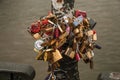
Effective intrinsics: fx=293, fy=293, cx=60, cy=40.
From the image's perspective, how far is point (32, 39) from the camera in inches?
234

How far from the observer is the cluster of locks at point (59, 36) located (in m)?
1.99

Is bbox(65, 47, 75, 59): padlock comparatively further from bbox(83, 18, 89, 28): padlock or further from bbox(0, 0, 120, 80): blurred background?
bbox(0, 0, 120, 80): blurred background

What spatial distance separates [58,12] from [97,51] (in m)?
3.55

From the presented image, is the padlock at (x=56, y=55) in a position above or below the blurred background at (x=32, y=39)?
above

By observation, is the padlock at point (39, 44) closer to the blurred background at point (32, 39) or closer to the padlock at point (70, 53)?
the padlock at point (70, 53)

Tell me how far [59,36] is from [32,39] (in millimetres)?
3979

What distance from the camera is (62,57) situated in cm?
204

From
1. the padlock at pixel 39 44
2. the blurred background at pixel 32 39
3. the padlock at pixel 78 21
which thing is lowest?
the blurred background at pixel 32 39

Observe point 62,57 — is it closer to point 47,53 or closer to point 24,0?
point 47,53

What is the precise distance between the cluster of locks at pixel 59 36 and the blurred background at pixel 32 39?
2.77 metres

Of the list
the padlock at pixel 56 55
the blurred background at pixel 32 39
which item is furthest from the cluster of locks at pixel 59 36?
the blurred background at pixel 32 39

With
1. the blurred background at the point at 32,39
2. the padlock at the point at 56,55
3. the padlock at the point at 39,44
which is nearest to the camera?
the padlock at the point at 56,55

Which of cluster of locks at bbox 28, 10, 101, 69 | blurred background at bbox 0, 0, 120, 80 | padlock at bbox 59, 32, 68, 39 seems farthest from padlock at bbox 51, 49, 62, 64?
blurred background at bbox 0, 0, 120, 80

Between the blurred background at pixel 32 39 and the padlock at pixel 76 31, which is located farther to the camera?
the blurred background at pixel 32 39
